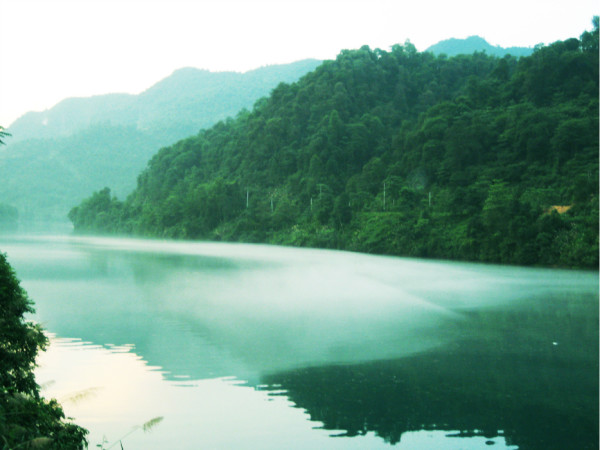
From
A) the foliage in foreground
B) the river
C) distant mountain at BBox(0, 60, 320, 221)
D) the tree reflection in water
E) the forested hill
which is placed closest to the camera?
the foliage in foreground

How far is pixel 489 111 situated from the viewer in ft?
154

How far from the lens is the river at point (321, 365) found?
655 cm

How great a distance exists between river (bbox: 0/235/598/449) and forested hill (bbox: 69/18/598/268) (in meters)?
12.6

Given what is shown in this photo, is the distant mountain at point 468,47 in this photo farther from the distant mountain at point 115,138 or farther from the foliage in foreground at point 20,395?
the foliage in foreground at point 20,395

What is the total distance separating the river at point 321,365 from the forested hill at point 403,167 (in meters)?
A: 12.6

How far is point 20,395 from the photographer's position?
4305 millimetres

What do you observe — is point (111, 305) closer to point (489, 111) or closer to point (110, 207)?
point (489, 111)

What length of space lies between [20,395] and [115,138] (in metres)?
112

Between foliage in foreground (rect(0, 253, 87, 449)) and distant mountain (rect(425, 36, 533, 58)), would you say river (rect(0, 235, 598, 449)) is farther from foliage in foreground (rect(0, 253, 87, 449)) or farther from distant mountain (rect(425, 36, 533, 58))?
distant mountain (rect(425, 36, 533, 58))

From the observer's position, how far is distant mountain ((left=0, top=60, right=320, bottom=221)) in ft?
318

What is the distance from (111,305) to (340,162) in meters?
44.6

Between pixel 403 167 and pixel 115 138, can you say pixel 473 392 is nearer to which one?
pixel 403 167

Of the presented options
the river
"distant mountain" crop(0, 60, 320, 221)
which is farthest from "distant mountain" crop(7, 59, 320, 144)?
the river

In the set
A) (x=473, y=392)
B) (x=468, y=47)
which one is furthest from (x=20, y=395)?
(x=468, y=47)
